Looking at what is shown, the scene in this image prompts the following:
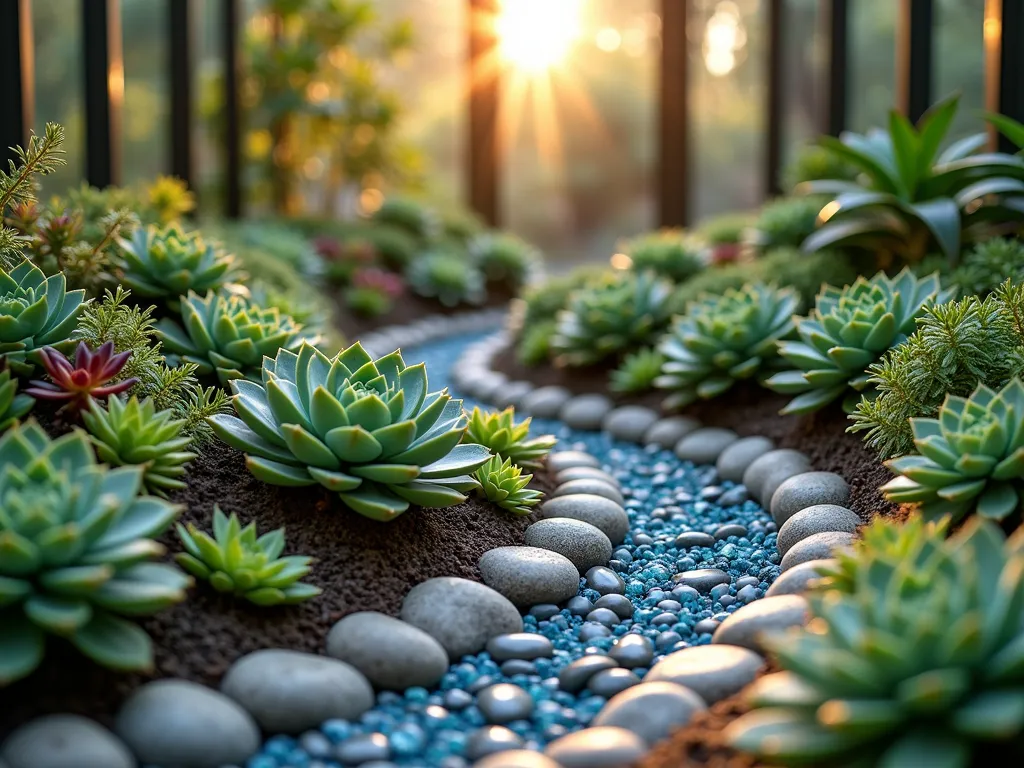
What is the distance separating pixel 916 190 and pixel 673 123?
5.12 metres

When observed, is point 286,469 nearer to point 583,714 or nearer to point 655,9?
point 583,714

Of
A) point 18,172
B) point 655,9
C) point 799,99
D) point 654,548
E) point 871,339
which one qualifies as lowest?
point 654,548

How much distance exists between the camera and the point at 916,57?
5.59 m

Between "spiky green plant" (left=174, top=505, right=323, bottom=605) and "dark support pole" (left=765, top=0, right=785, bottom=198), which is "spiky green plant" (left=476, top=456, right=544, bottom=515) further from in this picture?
"dark support pole" (left=765, top=0, right=785, bottom=198)

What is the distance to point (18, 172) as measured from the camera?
258 cm

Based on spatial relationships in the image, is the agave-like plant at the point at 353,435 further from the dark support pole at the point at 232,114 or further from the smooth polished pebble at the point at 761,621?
the dark support pole at the point at 232,114

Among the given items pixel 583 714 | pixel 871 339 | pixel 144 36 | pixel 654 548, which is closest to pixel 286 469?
pixel 583 714

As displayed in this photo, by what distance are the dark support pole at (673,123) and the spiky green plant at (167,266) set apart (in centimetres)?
632

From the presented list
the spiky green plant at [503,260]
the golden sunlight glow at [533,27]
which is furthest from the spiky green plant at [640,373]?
the golden sunlight glow at [533,27]

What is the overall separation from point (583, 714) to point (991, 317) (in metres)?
1.51

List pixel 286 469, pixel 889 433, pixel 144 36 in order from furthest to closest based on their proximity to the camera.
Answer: pixel 144 36
pixel 889 433
pixel 286 469

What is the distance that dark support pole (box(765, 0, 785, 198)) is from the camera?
27.7 feet

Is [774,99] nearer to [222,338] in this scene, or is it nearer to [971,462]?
[222,338]

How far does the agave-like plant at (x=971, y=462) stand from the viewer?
2010 millimetres
